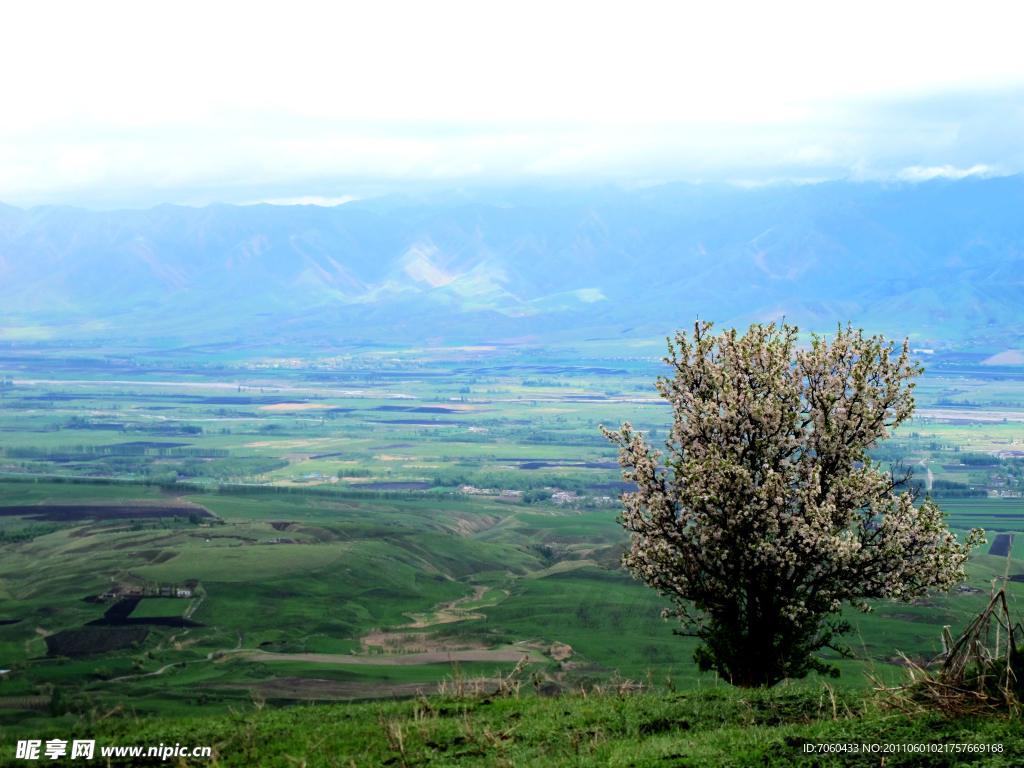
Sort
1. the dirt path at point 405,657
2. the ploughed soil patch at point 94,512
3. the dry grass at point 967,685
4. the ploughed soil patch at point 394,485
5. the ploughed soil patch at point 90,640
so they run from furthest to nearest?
the ploughed soil patch at point 394,485, the ploughed soil patch at point 94,512, the ploughed soil patch at point 90,640, the dirt path at point 405,657, the dry grass at point 967,685

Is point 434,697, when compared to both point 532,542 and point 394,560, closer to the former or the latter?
point 394,560

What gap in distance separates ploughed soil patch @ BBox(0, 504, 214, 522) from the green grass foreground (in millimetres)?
77387

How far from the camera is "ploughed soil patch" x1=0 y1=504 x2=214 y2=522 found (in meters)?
93.0

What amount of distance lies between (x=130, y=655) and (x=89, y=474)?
9029 cm

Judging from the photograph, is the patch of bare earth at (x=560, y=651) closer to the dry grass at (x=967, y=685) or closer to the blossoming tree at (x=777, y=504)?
the blossoming tree at (x=777, y=504)

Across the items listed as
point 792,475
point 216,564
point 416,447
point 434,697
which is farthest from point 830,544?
point 416,447

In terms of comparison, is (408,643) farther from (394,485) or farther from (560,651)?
(394,485)

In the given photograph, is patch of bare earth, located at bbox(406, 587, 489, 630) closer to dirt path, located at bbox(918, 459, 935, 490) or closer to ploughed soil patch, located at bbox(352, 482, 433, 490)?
ploughed soil patch, located at bbox(352, 482, 433, 490)

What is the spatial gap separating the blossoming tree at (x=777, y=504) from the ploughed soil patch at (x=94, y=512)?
3121 inches

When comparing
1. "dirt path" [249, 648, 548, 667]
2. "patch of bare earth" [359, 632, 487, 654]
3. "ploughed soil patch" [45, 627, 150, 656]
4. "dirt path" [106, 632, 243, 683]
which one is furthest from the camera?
"patch of bare earth" [359, 632, 487, 654]

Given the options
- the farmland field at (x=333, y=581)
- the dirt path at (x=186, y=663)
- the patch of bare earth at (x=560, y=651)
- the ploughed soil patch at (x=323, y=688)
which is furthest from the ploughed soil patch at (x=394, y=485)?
the ploughed soil patch at (x=323, y=688)

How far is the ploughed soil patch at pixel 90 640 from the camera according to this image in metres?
51.8

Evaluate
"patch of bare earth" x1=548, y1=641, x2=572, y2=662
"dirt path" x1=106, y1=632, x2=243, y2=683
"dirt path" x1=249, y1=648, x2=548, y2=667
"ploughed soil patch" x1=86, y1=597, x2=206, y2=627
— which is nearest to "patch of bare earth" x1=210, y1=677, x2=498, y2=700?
"dirt path" x1=249, y1=648, x2=548, y2=667

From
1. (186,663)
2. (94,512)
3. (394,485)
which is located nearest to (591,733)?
(186,663)
